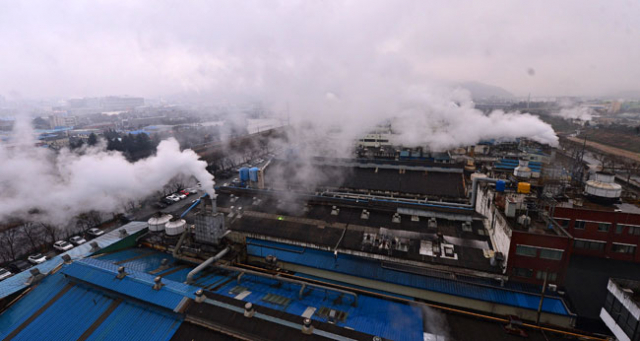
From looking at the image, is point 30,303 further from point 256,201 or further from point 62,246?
point 256,201

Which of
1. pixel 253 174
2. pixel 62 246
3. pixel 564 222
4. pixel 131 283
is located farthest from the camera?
pixel 253 174

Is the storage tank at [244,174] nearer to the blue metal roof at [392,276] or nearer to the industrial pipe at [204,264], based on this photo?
the blue metal roof at [392,276]

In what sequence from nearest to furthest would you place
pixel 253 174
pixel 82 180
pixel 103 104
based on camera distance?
pixel 82 180
pixel 253 174
pixel 103 104

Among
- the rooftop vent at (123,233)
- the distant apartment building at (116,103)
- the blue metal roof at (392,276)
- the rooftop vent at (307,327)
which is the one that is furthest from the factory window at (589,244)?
the distant apartment building at (116,103)

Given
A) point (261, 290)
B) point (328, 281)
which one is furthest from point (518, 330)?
point (261, 290)

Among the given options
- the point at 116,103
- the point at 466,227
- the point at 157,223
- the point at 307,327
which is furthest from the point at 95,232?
the point at 116,103

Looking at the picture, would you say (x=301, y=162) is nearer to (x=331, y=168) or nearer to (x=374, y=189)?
(x=331, y=168)
